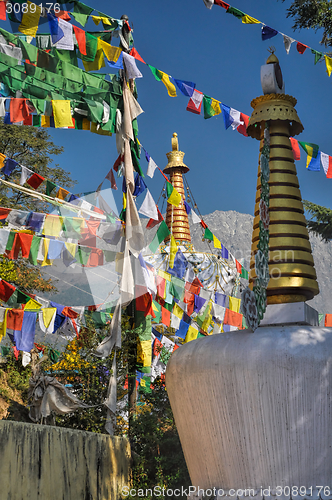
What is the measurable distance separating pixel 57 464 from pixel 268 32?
7.76 meters

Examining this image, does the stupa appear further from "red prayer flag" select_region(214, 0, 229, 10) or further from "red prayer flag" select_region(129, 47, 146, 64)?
"red prayer flag" select_region(214, 0, 229, 10)

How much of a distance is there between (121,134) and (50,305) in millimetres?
3738

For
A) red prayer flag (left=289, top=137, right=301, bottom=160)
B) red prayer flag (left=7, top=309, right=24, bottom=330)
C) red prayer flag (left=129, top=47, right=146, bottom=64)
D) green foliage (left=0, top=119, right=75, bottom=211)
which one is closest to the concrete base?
red prayer flag (left=289, top=137, right=301, bottom=160)

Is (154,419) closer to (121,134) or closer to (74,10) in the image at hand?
(121,134)

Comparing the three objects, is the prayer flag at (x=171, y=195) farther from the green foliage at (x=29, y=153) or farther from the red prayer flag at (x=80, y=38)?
the green foliage at (x=29, y=153)

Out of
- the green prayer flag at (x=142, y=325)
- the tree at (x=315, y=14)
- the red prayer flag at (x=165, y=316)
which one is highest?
the tree at (x=315, y=14)

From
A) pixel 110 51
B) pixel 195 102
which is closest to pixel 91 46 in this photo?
pixel 110 51

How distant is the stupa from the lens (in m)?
5.00

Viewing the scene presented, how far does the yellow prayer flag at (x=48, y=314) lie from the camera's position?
941 centimetres

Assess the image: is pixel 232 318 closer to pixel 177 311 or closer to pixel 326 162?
pixel 177 311

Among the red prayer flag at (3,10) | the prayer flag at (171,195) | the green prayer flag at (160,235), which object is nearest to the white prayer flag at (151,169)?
the prayer flag at (171,195)

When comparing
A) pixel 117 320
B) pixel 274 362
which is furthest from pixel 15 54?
pixel 274 362

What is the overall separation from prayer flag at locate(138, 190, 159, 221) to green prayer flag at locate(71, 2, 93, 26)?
3064 mm

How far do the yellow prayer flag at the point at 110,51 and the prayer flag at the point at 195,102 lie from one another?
1804 mm
